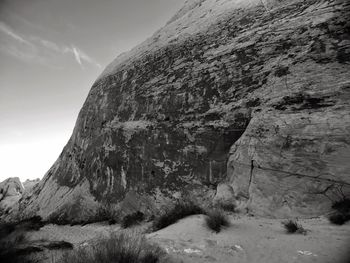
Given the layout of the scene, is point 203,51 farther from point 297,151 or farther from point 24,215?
point 24,215

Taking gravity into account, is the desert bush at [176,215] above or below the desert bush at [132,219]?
above

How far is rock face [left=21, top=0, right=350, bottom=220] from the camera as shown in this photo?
5.21 metres

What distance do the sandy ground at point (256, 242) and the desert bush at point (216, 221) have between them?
0.34ft

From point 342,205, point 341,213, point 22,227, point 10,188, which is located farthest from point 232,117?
point 10,188

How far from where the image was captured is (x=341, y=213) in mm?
4258

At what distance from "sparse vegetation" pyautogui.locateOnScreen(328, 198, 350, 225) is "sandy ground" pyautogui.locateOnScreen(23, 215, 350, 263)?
0.12 meters

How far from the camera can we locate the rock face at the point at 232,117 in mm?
5211

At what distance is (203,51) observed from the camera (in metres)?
9.20

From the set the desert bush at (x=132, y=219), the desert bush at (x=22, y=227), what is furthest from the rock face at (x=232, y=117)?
the desert bush at (x=22, y=227)

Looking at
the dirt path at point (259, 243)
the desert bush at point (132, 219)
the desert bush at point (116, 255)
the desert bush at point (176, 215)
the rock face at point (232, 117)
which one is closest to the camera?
the desert bush at point (116, 255)

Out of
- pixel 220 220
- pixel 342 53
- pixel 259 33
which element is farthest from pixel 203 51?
pixel 220 220

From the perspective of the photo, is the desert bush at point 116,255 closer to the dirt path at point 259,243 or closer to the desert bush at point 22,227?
the dirt path at point 259,243

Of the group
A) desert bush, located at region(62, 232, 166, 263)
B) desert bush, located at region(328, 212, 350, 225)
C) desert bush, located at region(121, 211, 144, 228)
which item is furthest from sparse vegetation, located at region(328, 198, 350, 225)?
desert bush, located at region(121, 211, 144, 228)

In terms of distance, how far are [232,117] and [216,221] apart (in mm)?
3273
